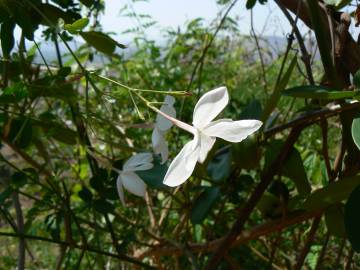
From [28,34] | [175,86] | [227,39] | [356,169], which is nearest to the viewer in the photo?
[28,34]

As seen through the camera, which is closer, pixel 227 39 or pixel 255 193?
pixel 255 193

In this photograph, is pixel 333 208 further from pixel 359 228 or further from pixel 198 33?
pixel 198 33

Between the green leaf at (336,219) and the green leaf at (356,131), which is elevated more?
the green leaf at (356,131)

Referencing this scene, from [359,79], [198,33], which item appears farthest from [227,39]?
[359,79]

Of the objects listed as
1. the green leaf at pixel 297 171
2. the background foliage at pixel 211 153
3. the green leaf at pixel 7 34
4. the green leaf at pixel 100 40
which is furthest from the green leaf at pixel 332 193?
the green leaf at pixel 7 34

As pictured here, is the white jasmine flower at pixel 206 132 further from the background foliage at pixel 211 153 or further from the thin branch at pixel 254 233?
the thin branch at pixel 254 233

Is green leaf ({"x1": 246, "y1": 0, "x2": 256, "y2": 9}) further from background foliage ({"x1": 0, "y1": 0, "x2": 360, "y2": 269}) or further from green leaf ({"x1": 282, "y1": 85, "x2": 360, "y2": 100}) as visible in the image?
green leaf ({"x1": 282, "y1": 85, "x2": 360, "y2": 100})
